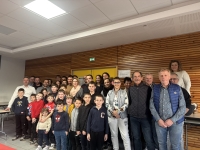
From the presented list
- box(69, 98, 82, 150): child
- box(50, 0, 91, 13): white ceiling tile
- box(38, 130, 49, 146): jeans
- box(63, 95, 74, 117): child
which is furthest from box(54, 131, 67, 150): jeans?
box(50, 0, 91, 13): white ceiling tile

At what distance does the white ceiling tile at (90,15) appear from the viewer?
305cm

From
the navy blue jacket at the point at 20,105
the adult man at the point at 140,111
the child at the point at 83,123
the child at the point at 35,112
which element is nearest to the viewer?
the adult man at the point at 140,111

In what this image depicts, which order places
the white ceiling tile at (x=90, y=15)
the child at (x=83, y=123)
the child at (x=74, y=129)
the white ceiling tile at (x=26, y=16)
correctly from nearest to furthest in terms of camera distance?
1. the child at (x=83, y=123)
2. the child at (x=74, y=129)
3. the white ceiling tile at (x=90, y=15)
4. the white ceiling tile at (x=26, y=16)

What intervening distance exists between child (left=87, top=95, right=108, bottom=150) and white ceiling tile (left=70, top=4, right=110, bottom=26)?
6.29ft

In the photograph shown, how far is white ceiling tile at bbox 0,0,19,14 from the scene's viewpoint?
2857 mm

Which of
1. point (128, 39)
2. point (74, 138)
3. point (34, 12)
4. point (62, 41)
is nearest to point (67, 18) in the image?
point (34, 12)

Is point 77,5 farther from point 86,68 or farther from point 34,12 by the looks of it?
point 86,68

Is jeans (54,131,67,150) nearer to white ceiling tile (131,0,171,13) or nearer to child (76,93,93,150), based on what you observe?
child (76,93,93,150)

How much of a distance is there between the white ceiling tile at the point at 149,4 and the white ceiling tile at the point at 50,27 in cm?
218

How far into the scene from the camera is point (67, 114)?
9.46 feet

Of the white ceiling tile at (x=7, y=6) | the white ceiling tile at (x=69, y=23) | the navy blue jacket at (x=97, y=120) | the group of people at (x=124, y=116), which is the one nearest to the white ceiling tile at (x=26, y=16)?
the white ceiling tile at (x=7, y=6)

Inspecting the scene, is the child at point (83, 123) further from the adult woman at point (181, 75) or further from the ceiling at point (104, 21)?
the adult woman at point (181, 75)

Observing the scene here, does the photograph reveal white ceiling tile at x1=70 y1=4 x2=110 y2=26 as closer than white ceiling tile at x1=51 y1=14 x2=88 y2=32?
Yes

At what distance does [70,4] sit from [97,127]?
2489mm
